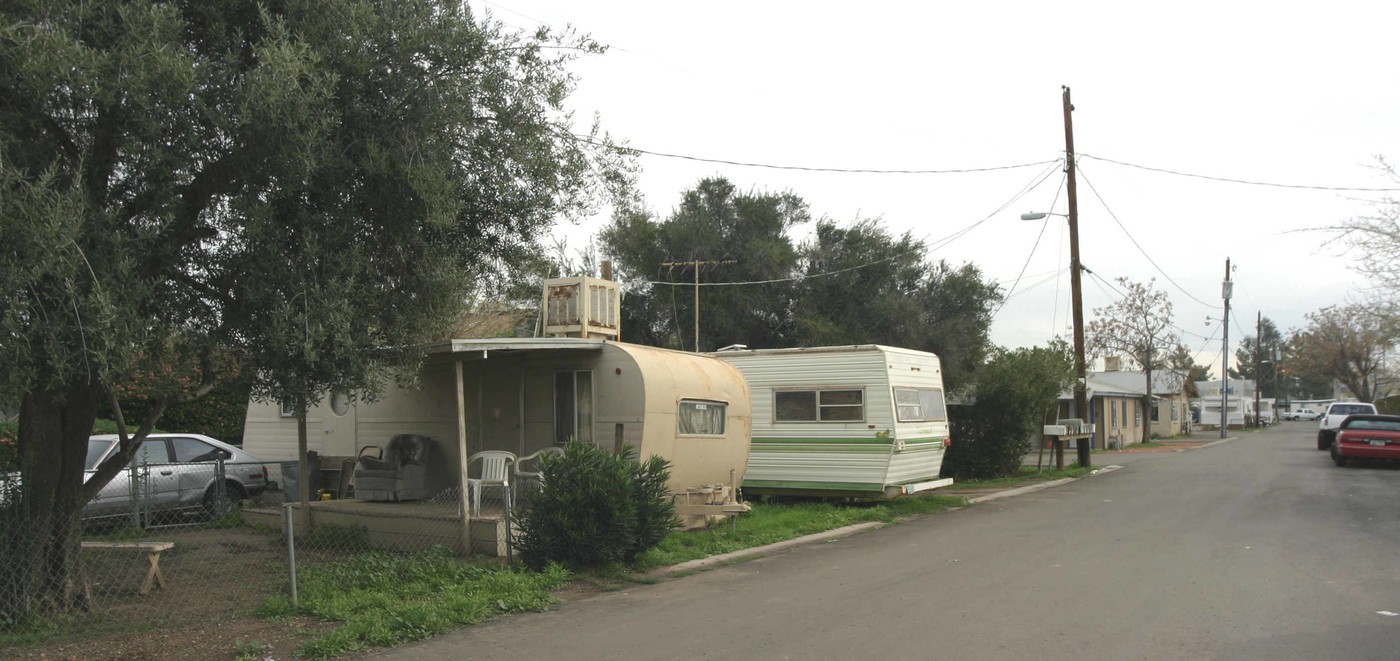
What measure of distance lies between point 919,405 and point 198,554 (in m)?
11.4

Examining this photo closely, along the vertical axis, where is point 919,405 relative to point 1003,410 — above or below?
above

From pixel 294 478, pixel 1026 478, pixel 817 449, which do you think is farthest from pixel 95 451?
pixel 1026 478

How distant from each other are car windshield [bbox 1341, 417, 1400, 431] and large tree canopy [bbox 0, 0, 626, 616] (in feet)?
78.8

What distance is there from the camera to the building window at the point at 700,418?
1333 cm

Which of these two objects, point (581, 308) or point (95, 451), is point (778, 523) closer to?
point (581, 308)

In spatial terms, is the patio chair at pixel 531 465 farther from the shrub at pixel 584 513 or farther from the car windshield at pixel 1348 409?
the car windshield at pixel 1348 409

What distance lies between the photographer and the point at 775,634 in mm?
7602

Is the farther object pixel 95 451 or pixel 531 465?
pixel 95 451

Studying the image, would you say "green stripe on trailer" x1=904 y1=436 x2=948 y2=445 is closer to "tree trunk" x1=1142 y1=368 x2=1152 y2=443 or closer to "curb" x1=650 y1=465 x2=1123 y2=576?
"curb" x1=650 y1=465 x2=1123 y2=576

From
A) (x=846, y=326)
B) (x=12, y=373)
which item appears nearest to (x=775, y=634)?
(x=12, y=373)

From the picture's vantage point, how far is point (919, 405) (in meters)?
17.3

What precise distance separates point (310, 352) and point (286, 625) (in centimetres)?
244

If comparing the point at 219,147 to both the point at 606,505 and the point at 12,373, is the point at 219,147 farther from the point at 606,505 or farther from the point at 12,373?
the point at 606,505

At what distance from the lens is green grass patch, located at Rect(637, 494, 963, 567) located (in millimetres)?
11734
